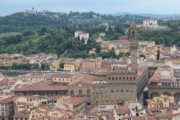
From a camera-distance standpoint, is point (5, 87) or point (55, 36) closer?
point (5, 87)

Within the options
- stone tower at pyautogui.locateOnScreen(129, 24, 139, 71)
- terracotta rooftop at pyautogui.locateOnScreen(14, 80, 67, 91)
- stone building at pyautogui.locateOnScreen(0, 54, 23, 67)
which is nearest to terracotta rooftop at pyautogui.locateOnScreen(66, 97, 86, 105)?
terracotta rooftop at pyautogui.locateOnScreen(14, 80, 67, 91)

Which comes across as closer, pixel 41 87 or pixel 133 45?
pixel 41 87

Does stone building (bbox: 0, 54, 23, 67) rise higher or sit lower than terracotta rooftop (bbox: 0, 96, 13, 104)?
lower

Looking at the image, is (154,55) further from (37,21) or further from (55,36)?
(37,21)

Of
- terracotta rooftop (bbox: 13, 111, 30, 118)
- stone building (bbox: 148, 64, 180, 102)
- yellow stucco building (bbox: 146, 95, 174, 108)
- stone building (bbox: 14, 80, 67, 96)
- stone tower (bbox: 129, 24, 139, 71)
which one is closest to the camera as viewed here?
terracotta rooftop (bbox: 13, 111, 30, 118)

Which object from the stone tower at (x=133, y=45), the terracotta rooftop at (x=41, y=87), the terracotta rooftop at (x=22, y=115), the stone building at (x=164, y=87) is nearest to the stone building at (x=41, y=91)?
the terracotta rooftop at (x=41, y=87)

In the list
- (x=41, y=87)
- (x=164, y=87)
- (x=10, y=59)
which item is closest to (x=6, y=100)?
Result: (x=41, y=87)

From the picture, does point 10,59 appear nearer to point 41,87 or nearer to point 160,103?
point 41,87

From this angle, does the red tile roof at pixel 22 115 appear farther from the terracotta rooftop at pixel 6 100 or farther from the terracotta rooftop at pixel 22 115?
the terracotta rooftop at pixel 6 100

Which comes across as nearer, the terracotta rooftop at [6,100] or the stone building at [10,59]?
the terracotta rooftop at [6,100]

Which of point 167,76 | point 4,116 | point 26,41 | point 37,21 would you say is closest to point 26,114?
point 4,116

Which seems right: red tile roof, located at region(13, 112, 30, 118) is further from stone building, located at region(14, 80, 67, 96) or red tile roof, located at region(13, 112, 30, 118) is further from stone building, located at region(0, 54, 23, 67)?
stone building, located at region(0, 54, 23, 67)
